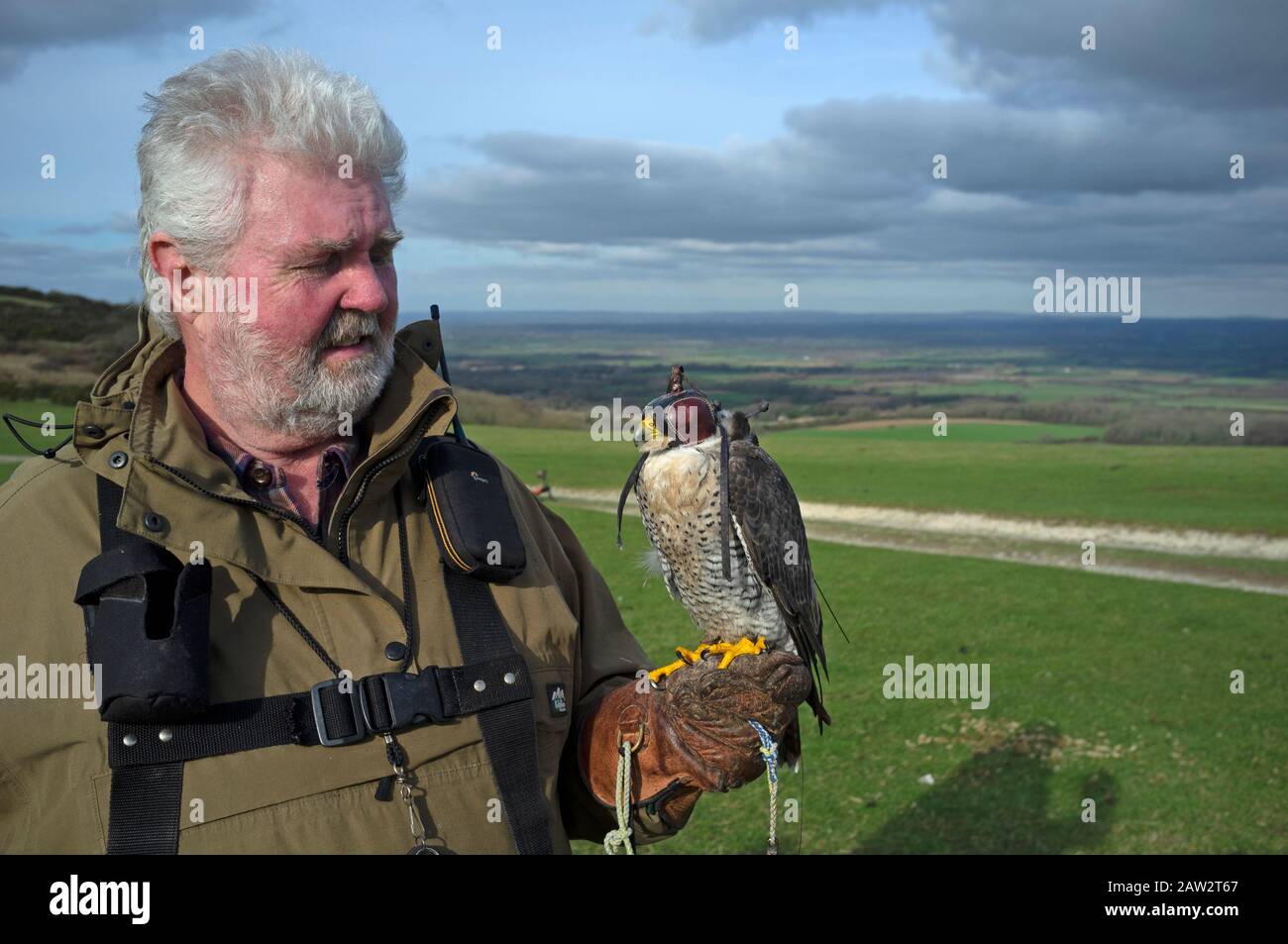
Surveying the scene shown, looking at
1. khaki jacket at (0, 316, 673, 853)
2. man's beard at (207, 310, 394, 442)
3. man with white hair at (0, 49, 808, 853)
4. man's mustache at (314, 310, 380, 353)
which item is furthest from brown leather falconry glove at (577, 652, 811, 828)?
man's mustache at (314, 310, 380, 353)

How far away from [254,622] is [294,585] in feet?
0.37

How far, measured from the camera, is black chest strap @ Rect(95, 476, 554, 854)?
75.4 inches

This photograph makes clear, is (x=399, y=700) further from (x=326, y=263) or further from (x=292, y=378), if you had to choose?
(x=326, y=263)

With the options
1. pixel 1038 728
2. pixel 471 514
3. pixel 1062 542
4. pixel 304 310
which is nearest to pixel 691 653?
pixel 471 514

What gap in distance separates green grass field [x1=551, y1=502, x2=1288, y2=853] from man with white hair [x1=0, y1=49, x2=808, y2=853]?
2.13 meters

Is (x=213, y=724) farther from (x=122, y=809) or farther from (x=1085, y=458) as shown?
(x=1085, y=458)

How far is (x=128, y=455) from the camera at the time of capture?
6.91 feet

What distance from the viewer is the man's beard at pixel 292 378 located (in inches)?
91.0

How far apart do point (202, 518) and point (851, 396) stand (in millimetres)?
36422

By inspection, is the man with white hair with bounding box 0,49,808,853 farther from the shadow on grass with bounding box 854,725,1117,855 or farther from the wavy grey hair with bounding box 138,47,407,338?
the shadow on grass with bounding box 854,725,1117,855

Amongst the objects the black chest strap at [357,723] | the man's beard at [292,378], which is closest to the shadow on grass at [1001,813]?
the black chest strap at [357,723]

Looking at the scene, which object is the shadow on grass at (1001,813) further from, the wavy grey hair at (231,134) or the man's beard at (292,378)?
A: the wavy grey hair at (231,134)
